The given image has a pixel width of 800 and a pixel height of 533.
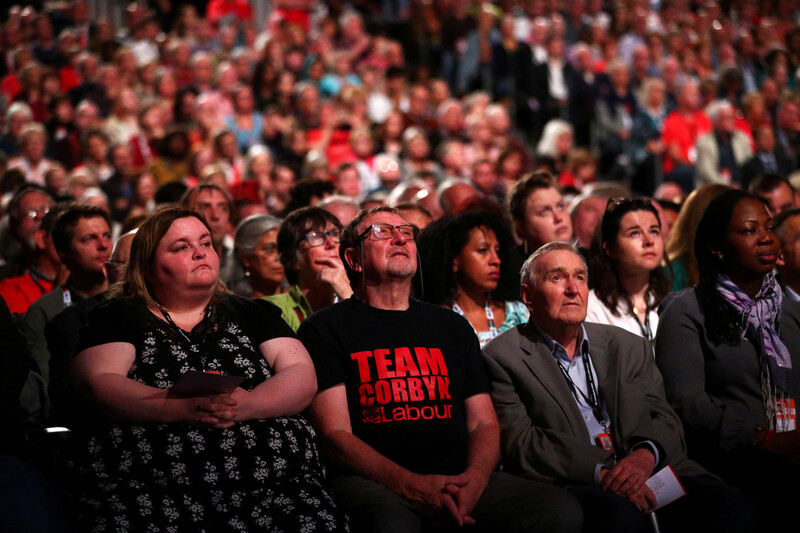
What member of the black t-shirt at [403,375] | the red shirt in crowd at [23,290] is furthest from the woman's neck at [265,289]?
the black t-shirt at [403,375]

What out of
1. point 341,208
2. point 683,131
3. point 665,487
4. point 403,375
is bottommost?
point 665,487

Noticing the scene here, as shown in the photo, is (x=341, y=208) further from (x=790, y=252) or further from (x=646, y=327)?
(x=790, y=252)

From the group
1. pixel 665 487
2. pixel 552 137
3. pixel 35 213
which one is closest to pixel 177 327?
pixel 665 487

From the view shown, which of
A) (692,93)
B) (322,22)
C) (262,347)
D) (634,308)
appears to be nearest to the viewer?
(262,347)

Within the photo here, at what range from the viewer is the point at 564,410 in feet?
11.0

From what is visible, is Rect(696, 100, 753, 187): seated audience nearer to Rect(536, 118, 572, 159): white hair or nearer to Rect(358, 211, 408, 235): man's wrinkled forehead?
Rect(536, 118, 572, 159): white hair

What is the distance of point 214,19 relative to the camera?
38.7ft

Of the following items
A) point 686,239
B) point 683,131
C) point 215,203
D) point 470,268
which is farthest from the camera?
point 683,131

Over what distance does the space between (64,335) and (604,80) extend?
8202 millimetres

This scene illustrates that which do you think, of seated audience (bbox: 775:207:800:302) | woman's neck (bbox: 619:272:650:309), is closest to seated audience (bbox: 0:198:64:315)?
woman's neck (bbox: 619:272:650:309)

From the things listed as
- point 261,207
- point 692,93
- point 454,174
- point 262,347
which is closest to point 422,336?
point 262,347

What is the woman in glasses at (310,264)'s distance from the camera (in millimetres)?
4020

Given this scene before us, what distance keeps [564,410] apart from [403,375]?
581 millimetres

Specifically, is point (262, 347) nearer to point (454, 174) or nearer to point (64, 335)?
point (64, 335)
